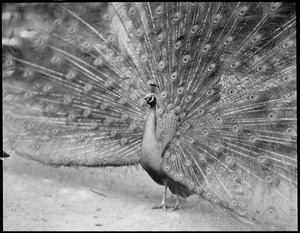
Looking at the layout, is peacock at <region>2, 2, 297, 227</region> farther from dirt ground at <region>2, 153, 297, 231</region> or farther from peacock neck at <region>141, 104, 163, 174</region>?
dirt ground at <region>2, 153, 297, 231</region>

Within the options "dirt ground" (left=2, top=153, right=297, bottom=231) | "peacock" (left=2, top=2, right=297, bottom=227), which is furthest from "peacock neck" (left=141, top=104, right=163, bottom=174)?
"dirt ground" (left=2, top=153, right=297, bottom=231)

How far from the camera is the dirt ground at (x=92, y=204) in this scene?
354cm

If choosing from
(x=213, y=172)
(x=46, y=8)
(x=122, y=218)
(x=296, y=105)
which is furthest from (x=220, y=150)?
(x=46, y=8)

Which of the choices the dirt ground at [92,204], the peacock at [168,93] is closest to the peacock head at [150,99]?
the peacock at [168,93]

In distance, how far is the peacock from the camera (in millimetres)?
3414

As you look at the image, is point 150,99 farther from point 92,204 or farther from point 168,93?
point 92,204

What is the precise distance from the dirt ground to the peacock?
279 millimetres

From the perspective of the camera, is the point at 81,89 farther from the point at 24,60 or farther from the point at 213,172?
the point at 213,172

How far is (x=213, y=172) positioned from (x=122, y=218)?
0.95 m

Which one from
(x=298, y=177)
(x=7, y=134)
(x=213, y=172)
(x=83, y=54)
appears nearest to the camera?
(x=298, y=177)

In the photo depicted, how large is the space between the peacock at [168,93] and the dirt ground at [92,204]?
0.28 m

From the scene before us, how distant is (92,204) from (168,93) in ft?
4.50

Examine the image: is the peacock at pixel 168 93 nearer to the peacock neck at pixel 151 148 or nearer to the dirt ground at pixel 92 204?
the peacock neck at pixel 151 148

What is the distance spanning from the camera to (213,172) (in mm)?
3486
